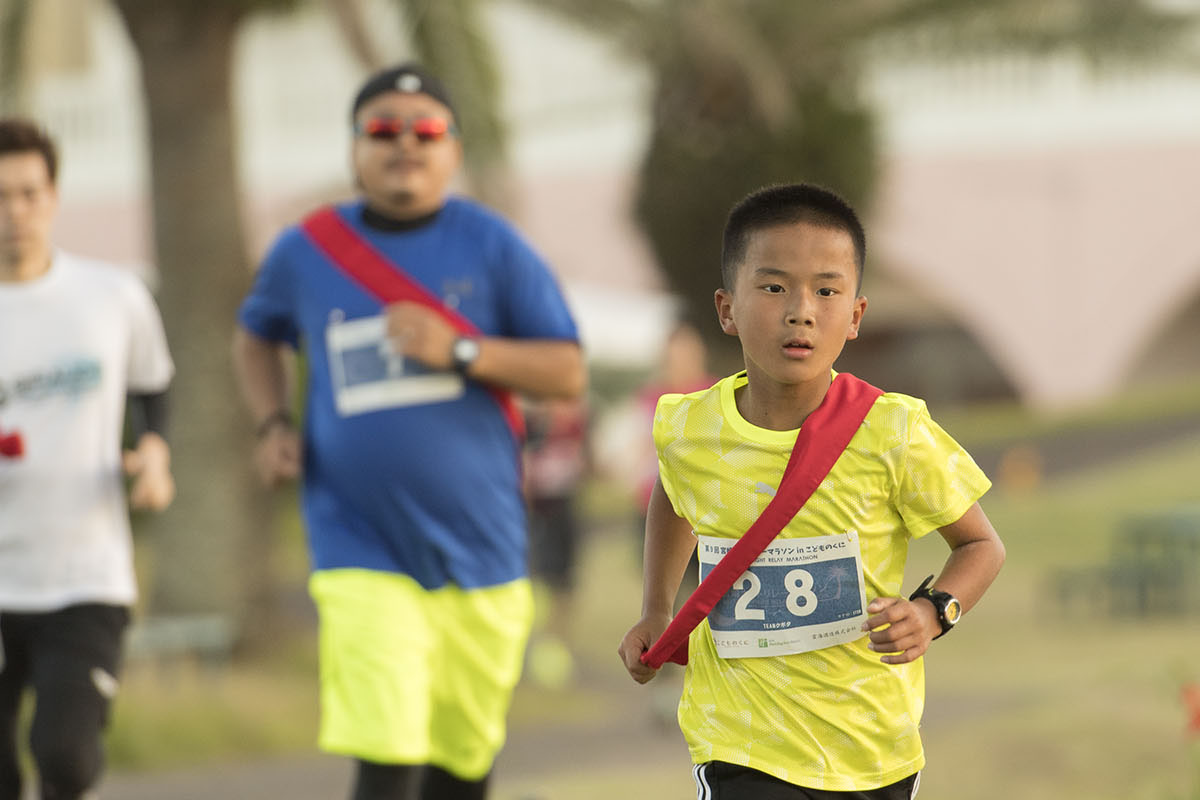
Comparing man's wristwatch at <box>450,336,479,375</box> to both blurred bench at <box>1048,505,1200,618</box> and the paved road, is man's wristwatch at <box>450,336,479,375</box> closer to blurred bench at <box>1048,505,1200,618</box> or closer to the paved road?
the paved road

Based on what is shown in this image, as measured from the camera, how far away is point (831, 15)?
16297 mm

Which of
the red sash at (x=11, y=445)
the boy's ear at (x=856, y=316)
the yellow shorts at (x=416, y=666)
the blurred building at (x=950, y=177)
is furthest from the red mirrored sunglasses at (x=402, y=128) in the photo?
the blurred building at (x=950, y=177)

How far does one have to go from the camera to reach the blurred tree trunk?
10.5 m

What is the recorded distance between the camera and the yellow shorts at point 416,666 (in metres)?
4.53

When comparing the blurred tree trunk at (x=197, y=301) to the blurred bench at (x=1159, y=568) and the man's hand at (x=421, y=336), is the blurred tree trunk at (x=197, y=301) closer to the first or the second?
the man's hand at (x=421, y=336)

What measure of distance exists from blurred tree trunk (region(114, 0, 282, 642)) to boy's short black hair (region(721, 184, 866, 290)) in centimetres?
761

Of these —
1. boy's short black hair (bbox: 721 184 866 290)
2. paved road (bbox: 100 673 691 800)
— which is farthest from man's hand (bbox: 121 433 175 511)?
paved road (bbox: 100 673 691 800)

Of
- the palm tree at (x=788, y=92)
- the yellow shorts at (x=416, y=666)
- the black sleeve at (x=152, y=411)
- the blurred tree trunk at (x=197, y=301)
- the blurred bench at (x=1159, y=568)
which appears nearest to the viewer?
the yellow shorts at (x=416, y=666)

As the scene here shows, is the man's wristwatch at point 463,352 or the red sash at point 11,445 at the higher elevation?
the man's wristwatch at point 463,352

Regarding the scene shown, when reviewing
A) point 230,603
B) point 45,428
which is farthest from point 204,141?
point 45,428

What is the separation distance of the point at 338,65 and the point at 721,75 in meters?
18.1

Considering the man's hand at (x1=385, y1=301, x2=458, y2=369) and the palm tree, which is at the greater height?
the palm tree

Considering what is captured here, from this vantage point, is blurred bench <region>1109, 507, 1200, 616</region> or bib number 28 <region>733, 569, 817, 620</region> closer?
bib number 28 <region>733, 569, 817, 620</region>

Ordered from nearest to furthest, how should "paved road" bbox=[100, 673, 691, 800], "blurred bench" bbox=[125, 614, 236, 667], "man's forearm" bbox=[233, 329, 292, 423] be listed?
"man's forearm" bbox=[233, 329, 292, 423] → "paved road" bbox=[100, 673, 691, 800] → "blurred bench" bbox=[125, 614, 236, 667]
